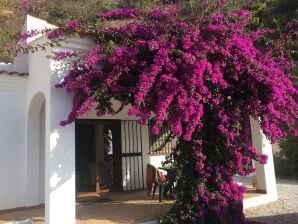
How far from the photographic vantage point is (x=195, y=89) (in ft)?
21.1

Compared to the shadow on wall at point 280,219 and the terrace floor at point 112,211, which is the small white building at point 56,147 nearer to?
the terrace floor at point 112,211

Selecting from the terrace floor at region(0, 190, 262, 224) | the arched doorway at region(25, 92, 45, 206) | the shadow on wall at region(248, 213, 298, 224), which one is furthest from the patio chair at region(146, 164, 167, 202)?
the arched doorway at region(25, 92, 45, 206)

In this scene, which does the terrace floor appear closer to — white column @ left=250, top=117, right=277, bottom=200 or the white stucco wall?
white column @ left=250, top=117, right=277, bottom=200

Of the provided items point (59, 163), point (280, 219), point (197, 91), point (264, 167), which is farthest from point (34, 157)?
point (264, 167)

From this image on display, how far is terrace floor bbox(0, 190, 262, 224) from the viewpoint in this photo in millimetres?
7766

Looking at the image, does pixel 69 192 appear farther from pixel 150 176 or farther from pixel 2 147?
pixel 150 176

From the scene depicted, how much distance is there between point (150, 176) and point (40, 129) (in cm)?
327

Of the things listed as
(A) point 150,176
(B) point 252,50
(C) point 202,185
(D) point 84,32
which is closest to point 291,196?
(A) point 150,176

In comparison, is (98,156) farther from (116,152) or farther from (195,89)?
(195,89)

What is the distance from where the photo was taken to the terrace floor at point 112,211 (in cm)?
777

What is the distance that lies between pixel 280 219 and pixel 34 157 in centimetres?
602

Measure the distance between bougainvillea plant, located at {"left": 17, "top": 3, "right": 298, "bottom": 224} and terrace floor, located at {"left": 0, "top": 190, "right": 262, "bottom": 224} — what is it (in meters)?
0.93

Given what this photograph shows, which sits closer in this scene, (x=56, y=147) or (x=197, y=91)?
(x=197, y=91)

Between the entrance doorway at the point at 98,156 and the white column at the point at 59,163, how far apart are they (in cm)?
354
